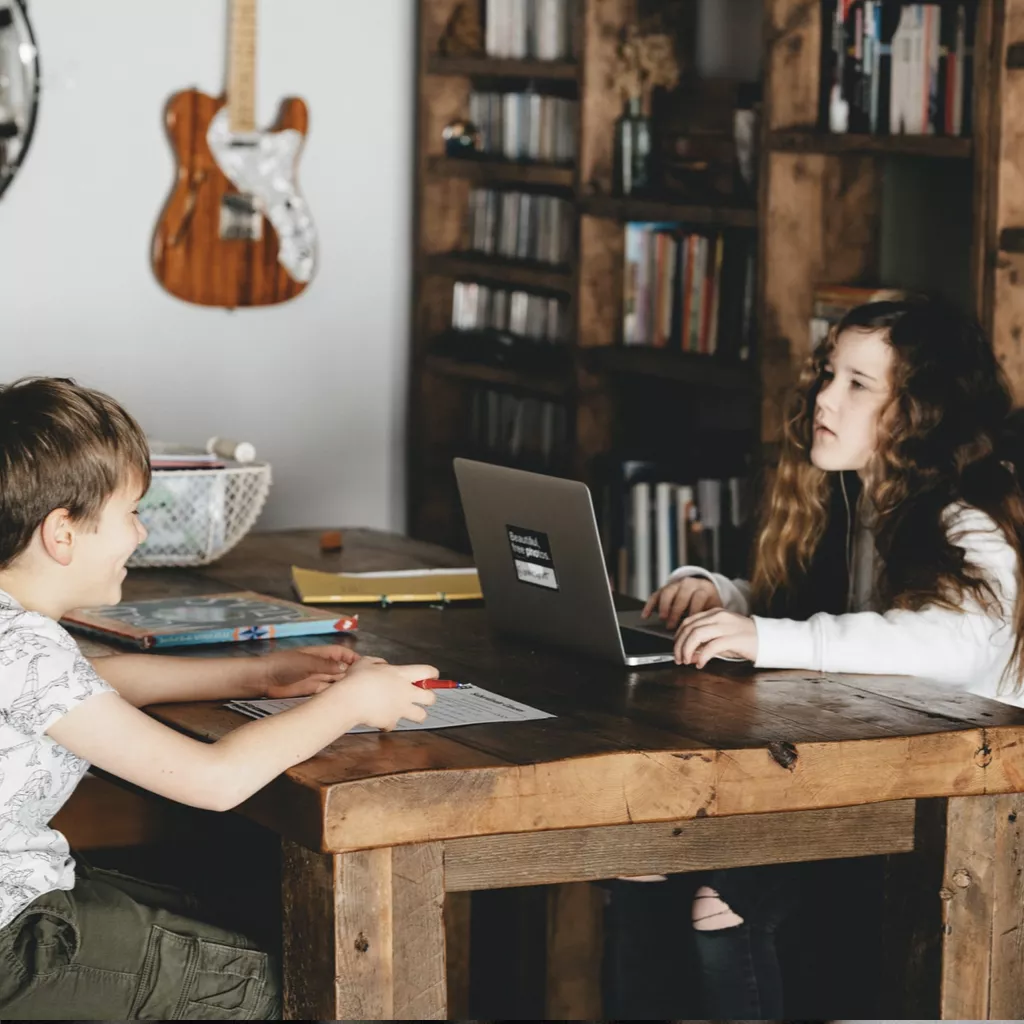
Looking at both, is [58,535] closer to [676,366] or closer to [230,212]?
[676,366]

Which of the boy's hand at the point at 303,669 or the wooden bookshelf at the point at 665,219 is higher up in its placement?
the wooden bookshelf at the point at 665,219

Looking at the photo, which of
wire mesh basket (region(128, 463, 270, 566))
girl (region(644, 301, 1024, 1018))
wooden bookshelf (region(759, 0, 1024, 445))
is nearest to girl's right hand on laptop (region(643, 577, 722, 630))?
girl (region(644, 301, 1024, 1018))

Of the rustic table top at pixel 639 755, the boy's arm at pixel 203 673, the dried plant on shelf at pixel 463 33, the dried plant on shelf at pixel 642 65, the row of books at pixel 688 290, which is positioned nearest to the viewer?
the rustic table top at pixel 639 755

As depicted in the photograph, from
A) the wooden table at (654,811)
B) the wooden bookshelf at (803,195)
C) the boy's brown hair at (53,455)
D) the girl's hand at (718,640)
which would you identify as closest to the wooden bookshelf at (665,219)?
the wooden bookshelf at (803,195)

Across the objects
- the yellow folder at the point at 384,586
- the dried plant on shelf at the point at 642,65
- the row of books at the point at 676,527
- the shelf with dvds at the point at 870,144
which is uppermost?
the dried plant on shelf at the point at 642,65

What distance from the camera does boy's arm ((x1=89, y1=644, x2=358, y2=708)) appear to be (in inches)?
75.1

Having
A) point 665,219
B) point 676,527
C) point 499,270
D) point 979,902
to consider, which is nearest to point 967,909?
point 979,902

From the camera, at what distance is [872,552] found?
2352mm

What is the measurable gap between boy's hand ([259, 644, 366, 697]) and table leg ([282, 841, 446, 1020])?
0.30m

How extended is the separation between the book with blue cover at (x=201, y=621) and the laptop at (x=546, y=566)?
20cm

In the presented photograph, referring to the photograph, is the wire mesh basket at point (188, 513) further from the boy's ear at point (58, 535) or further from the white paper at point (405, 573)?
the boy's ear at point (58, 535)

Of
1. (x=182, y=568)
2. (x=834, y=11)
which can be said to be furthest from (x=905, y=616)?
(x=834, y=11)

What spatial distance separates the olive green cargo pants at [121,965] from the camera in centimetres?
166

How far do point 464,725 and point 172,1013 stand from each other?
1.30 ft
